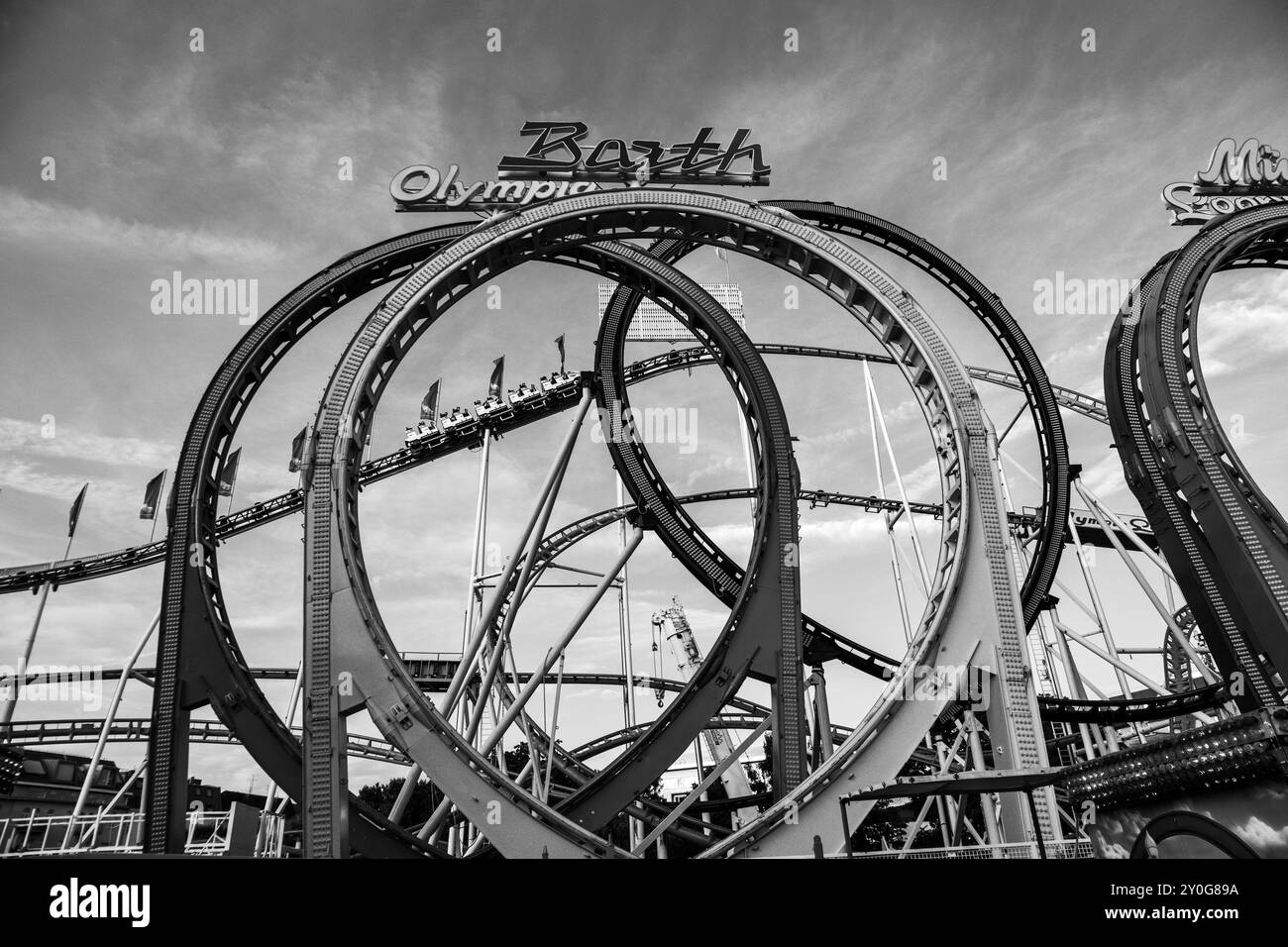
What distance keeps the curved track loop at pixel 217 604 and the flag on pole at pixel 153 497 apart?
1203 centimetres

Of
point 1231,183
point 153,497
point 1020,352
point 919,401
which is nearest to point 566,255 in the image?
point 919,401

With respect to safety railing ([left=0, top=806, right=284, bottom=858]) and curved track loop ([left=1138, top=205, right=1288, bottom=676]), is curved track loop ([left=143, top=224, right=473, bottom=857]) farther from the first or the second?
curved track loop ([left=1138, top=205, right=1288, bottom=676])

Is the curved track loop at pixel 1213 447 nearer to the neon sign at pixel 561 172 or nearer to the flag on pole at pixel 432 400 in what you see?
the neon sign at pixel 561 172

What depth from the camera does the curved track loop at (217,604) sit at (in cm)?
1016

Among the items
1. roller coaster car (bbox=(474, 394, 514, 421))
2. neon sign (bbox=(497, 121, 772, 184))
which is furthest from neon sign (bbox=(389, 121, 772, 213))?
roller coaster car (bbox=(474, 394, 514, 421))

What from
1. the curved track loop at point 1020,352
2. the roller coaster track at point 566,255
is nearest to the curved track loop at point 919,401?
the roller coaster track at point 566,255

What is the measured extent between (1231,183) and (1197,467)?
7.27 m

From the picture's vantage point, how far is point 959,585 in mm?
10055

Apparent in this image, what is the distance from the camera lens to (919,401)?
37.4 feet

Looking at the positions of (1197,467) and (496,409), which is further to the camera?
(496,409)

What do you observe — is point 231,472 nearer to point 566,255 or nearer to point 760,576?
point 566,255

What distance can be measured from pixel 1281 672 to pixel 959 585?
496 centimetres

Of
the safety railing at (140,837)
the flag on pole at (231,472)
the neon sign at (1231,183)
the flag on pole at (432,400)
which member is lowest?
the safety railing at (140,837)

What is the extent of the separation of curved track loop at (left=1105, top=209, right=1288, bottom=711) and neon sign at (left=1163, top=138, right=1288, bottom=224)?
0.93 metres
